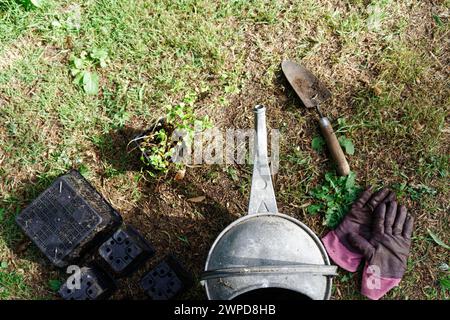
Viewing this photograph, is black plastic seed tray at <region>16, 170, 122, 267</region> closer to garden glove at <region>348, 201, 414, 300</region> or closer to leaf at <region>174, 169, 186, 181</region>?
leaf at <region>174, 169, 186, 181</region>

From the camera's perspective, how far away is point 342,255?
306cm

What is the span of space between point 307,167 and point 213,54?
102 centimetres

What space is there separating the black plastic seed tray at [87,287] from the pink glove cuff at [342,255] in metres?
1.44

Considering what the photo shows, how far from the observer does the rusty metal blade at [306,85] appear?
326 centimetres

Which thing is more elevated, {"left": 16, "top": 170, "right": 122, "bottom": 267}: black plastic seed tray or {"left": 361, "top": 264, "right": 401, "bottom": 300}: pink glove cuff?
{"left": 16, "top": 170, "right": 122, "bottom": 267}: black plastic seed tray

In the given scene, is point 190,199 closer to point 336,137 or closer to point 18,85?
point 336,137

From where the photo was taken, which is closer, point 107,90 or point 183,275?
point 183,275

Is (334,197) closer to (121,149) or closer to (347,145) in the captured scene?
(347,145)

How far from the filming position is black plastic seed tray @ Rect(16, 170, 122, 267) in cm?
297

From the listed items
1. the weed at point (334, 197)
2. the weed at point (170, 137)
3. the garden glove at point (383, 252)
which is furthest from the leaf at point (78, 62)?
the garden glove at point (383, 252)

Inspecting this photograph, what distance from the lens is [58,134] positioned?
129 inches

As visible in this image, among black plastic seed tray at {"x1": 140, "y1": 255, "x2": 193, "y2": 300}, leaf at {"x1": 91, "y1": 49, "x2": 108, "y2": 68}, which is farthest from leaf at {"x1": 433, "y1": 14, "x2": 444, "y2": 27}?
black plastic seed tray at {"x1": 140, "y1": 255, "x2": 193, "y2": 300}

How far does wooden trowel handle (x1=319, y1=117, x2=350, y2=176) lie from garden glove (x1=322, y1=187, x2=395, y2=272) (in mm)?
207

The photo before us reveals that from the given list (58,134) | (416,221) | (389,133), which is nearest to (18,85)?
(58,134)
